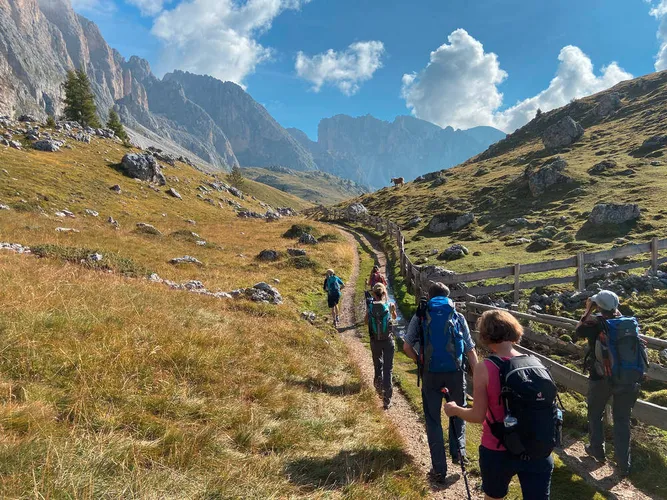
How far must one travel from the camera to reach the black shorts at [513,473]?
3531 millimetres

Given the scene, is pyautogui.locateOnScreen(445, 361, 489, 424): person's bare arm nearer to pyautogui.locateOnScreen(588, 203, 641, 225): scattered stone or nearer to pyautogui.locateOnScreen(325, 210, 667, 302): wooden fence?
pyautogui.locateOnScreen(325, 210, 667, 302): wooden fence

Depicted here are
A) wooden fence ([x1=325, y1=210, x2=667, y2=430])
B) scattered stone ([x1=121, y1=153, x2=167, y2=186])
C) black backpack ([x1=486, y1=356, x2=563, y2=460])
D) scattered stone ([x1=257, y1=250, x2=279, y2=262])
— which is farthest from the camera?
scattered stone ([x1=121, y1=153, x2=167, y2=186])

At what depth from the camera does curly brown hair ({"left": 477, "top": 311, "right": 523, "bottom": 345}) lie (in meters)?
3.63

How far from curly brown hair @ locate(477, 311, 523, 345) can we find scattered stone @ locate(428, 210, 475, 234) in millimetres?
34140

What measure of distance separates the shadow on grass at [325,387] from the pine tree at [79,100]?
86566mm

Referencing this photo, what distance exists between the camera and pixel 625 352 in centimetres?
546

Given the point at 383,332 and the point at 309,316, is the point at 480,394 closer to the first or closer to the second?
the point at 383,332

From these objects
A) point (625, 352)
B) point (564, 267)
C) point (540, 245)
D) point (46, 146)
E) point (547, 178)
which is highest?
point (46, 146)

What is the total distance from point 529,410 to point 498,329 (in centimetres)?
78

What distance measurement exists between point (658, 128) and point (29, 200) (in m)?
81.9

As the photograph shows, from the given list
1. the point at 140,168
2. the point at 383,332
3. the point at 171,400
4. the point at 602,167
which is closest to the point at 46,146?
the point at 140,168

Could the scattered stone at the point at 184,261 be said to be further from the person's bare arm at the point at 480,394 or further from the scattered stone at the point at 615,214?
the scattered stone at the point at 615,214

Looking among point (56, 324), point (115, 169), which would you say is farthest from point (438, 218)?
point (115, 169)

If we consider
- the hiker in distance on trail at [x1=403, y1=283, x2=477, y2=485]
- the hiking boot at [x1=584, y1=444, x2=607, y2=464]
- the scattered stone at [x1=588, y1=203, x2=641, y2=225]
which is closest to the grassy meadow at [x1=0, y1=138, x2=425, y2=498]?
the hiker in distance on trail at [x1=403, y1=283, x2=477, y2=485]
